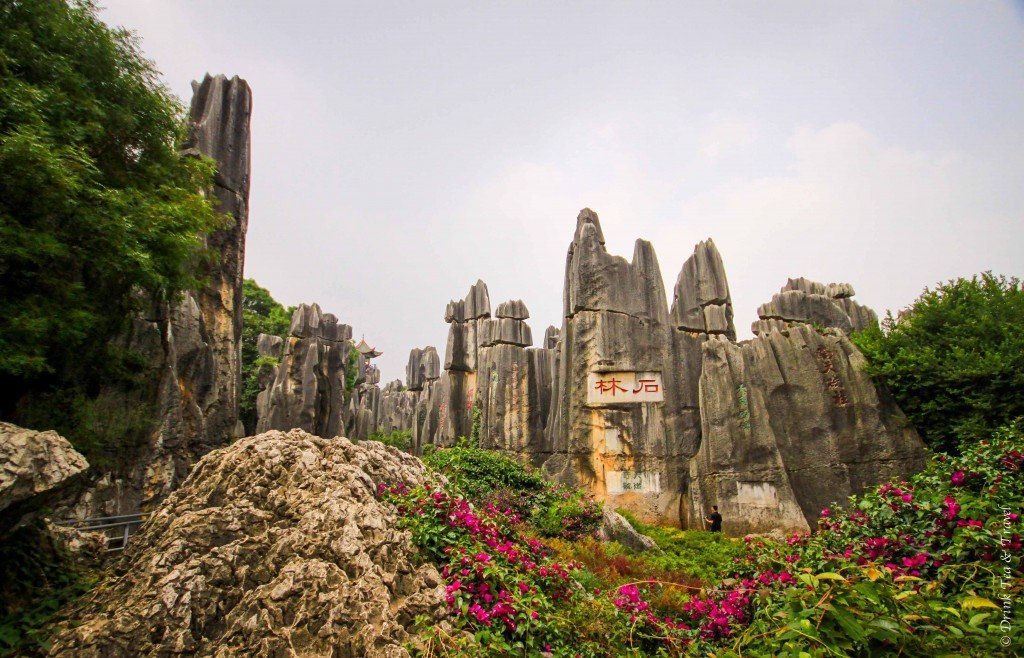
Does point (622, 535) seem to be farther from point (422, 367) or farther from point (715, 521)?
point (422, 367)

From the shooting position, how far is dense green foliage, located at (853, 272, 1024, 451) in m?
9.23

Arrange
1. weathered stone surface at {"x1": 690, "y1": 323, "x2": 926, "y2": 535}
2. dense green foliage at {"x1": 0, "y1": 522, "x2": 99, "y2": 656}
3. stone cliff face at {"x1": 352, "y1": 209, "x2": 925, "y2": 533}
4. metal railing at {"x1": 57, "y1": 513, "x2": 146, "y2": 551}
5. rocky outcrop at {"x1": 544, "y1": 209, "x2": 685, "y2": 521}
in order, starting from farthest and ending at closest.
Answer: rocky outcrop at {"x1": 544, "y1": 209, "x2": 685, "y2": 521} < stone cliff face at {"x1": 352, "y1": 209, "x2": 925, "y2": 533} < weathered stone surface at {"x1": 690, "y1": 323, "x2": 926, "y2": 535} < metal railing at {"x1": 57, "y1": 513, "x2": 146, "y2": 551} < dense green foliage at {"x1": 0, "y1": 522, "x2": 99, "y2": 656}

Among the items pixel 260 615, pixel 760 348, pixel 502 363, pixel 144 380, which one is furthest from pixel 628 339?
pixel 260 615

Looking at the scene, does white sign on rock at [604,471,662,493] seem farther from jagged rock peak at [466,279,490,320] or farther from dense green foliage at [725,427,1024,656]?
jagged rock peak at [466,279,490,320]

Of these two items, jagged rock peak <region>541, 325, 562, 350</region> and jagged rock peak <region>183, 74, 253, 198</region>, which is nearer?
jagged rock peak <region>183, 74, 253, 198</region>

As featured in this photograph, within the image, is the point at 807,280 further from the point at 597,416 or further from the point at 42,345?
the point at 42,345

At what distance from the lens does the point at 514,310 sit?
25.6 meters

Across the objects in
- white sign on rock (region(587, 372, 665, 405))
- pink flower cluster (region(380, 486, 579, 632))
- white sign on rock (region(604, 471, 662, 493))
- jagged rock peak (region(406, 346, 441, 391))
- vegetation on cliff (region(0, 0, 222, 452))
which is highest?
jagged rock peak (region(406, 346, 441, 391))

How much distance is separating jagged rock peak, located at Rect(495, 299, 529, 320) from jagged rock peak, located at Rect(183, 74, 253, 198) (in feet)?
45.7

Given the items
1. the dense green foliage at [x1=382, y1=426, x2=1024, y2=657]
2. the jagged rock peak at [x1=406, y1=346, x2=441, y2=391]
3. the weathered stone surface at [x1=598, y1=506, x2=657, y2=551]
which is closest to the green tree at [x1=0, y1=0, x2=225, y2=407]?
the dense green foliage at [x1=382, y1=426, x2=1024, y2=657]

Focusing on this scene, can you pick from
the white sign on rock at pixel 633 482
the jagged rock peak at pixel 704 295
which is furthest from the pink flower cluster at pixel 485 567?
the jagged rock peak at pixel 704 295

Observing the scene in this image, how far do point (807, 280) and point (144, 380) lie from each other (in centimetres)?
2655

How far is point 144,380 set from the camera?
8.84 metres

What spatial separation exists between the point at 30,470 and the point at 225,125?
1351 cm
